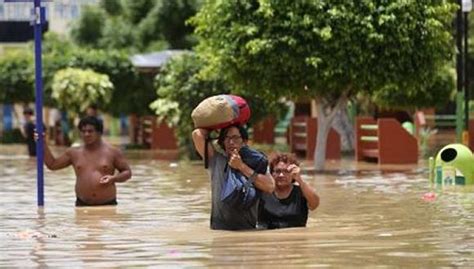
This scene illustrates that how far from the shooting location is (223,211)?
1407cm

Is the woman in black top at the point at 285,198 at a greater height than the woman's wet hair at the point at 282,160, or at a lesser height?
lesser

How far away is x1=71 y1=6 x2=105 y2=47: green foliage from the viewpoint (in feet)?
196

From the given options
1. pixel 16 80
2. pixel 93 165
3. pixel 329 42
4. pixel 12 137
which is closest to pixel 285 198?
pixel 93 165

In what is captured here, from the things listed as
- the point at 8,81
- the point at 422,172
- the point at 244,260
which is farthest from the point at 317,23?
the point at 8,81

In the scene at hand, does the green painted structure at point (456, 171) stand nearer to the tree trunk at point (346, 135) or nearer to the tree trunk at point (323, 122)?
the tree trunk at point (323, 122)

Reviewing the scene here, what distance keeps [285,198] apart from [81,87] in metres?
33.6

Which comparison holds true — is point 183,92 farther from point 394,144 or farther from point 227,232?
point 227,232

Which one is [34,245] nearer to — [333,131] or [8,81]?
[333,131]

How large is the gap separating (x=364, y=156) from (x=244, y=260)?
23121 millimetres

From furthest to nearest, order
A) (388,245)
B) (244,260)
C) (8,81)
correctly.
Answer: (8,81), (388,245), (244,260)

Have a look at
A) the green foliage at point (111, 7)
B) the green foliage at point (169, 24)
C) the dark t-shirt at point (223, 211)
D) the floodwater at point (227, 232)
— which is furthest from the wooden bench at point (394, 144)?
the green foliage at point (111, 7)

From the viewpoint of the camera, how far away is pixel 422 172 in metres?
28.6

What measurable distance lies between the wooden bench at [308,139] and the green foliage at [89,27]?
71.7ft

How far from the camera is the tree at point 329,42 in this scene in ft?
93.7
